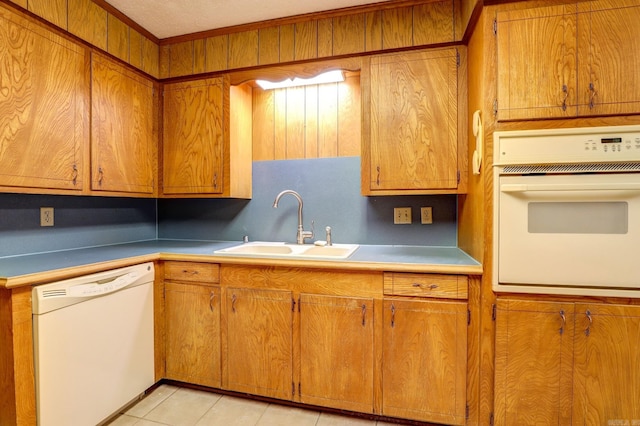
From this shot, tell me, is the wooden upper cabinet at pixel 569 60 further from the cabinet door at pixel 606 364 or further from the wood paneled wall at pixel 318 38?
the cabinet door at pixel 606 364

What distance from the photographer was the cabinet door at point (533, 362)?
1357mm

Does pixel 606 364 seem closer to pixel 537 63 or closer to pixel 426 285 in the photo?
pixel 426 285

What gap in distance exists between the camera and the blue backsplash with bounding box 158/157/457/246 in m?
2.09

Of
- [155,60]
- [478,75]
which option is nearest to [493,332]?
[478,75]

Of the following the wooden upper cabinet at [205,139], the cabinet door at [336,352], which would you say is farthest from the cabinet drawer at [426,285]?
the wooden upper cabinet at [205,139]

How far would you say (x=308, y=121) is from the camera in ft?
7.48

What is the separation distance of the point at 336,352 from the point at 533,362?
0.94 metres

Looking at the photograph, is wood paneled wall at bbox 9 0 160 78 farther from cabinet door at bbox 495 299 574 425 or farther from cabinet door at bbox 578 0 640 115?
cabinet door at bbox 495 299 574 425

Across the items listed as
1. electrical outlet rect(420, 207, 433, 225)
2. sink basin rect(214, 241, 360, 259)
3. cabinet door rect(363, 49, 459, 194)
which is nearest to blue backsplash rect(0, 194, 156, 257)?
sink basin rect(214, 241, 360, 259)

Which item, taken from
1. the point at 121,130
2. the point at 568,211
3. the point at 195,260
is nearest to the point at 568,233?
the point at 568,211

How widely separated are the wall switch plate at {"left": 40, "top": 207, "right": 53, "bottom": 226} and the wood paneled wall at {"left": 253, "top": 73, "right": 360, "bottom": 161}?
4.46ft

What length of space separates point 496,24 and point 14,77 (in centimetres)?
234

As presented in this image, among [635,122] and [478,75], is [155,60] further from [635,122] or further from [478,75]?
[635,122]

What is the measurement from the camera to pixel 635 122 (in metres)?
1.30
